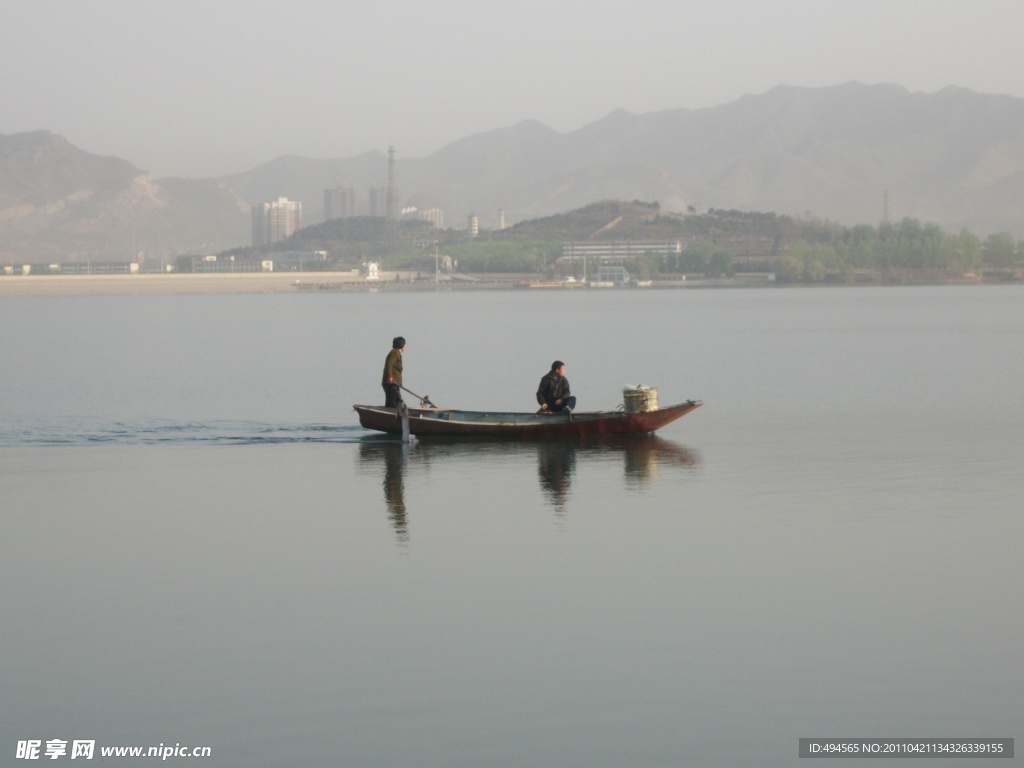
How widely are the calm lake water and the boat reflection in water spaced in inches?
5.3

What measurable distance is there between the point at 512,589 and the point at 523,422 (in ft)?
44.1

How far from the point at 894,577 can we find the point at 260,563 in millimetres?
7676

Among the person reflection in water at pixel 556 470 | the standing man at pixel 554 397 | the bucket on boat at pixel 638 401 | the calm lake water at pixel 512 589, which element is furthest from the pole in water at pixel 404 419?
the bucket on boat at pixel 638 401

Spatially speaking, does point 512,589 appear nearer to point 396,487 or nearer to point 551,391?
point 396,487

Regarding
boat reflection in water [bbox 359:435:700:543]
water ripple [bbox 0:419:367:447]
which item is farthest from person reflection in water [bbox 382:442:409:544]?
water ripple [bbox 0:419:367:447]

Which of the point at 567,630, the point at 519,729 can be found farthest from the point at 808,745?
the point at 567,630

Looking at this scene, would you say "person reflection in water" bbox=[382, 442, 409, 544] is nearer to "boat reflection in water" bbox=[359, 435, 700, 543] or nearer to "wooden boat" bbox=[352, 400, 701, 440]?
"boat reflection in water" bbox=[359, 435, 700, 543]

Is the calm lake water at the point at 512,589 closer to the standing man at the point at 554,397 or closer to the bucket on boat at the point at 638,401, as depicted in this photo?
the bucket on boat at the point at 638,401

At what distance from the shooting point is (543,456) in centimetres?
2764

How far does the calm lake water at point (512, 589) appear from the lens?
11539 millimetres

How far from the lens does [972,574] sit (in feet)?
53.8

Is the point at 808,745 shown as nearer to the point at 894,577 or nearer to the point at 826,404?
the point at 894,577

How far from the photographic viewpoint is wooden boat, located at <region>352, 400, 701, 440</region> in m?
29.2

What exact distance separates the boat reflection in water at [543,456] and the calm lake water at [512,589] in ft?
0.44
